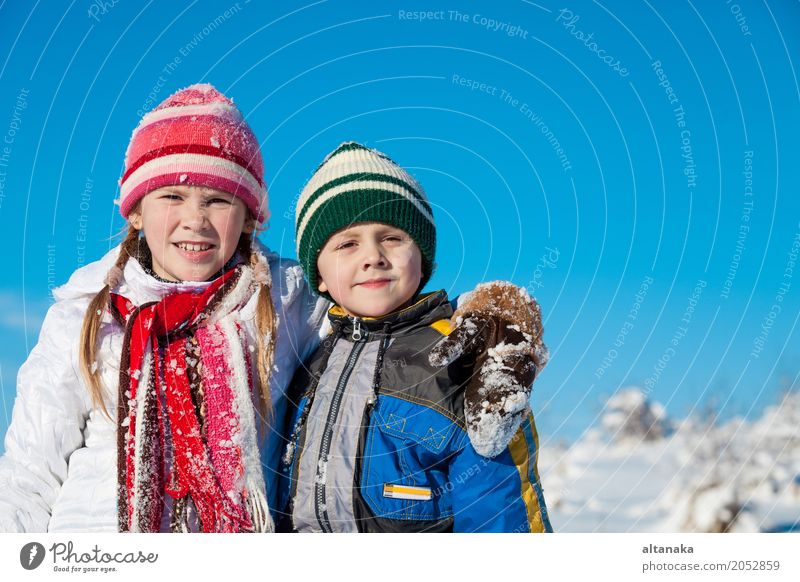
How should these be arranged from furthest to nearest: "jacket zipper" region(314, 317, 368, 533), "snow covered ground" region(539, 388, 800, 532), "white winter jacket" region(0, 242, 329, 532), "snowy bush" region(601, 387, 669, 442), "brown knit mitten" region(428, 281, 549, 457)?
"snowy bush" region(601, 387, 669, 442), "snow covered ground" region(539, 388, 800, 532), "white winter jacket" region(0, 242, 329, 532), "jacket zipper" region(314, 317, 368, 533), "brown knit mitten" region(428, 281, 549, 457)

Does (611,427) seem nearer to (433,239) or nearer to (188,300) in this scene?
(433,239)

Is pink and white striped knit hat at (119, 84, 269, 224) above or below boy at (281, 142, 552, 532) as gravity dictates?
above

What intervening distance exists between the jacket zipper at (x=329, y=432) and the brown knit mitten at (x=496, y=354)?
1.02 ft

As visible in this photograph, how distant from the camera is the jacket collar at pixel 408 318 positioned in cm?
235

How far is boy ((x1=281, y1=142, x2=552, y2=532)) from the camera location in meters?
2.14

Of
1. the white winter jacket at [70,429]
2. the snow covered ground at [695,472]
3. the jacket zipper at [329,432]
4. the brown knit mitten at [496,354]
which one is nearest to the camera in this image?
the brown knit mitten at [496,354]

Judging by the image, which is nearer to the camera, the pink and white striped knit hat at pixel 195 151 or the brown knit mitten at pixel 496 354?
the brown knit mitten at pixel 496 354

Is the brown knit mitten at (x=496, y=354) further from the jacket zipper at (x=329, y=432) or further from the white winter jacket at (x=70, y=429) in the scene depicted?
the white winter jacket at (x=70, y=429)

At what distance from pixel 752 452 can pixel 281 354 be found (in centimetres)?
363
